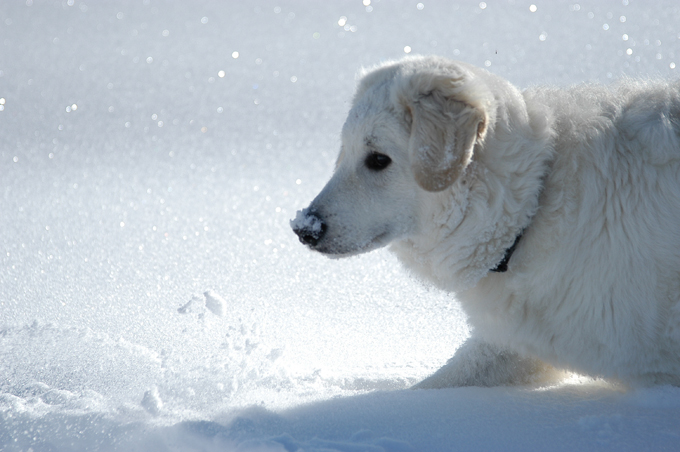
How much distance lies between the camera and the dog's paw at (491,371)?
94.5 inches

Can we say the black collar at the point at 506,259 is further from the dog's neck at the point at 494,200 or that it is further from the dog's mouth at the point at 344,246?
the dog's mouth at the point at 344,246

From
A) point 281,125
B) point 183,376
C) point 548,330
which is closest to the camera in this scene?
point 548,330

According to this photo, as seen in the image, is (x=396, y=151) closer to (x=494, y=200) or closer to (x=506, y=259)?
(x=494, y=200)

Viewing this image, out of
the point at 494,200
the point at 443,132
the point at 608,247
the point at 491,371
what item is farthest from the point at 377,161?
the point at 491,371

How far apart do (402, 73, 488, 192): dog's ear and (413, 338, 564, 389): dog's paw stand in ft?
2.85

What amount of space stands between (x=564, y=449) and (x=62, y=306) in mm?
2832

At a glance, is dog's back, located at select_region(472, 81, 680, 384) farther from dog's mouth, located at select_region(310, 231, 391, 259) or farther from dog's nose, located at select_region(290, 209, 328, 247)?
dog's nose, located at select_region(290, 209, 328, 247)

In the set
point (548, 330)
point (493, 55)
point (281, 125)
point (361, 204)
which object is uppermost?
point (493, 55)

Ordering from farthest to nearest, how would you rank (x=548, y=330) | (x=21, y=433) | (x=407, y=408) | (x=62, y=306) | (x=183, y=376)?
1. (x=62, y=306)
2. (x=183, y=376)
3. (x=548, y=330)
4. (x=407, y=408)
5. (x=21, y=433)

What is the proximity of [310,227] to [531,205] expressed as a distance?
2.82 ft

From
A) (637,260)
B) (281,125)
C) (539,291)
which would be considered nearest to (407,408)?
(539,291)

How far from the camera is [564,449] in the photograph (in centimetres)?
168

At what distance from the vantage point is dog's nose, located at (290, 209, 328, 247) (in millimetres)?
2164

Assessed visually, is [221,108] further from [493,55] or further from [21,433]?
[21,433]
